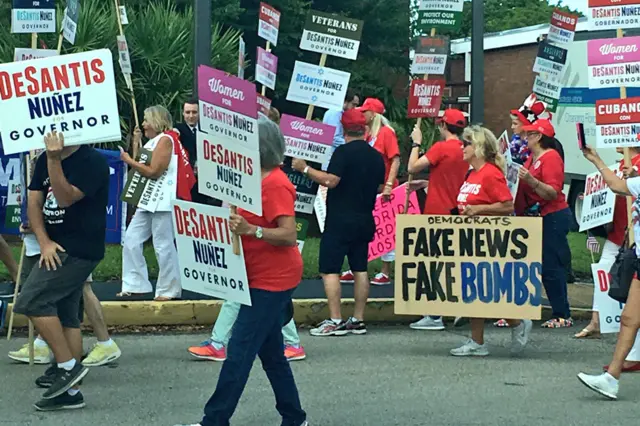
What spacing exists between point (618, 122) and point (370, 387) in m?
3.13

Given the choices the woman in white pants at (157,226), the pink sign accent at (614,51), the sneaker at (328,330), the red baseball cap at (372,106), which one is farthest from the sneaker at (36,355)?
the pink sign accent at (614,51)

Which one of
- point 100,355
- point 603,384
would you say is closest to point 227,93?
point 100,355

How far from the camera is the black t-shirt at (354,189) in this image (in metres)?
10.3

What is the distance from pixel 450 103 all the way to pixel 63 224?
1996 centimetres

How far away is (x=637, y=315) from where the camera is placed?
7883mm

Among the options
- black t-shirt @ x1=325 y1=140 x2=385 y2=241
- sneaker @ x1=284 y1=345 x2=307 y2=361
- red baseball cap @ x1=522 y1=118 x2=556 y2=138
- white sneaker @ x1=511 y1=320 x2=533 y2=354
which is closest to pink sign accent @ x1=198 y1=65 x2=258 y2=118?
sneaker @ x1=284 y1=345 x2=307 y2=361

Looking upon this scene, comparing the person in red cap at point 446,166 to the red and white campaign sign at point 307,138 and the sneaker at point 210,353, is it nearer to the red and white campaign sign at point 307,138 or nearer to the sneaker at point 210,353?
the red and white campaign sign at point 307,138

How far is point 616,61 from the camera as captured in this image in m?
9.95

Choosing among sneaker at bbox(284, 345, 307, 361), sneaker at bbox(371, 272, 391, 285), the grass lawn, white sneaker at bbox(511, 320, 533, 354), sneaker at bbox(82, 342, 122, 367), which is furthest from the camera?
sneaker at bbox(371, 272, 391, 285)

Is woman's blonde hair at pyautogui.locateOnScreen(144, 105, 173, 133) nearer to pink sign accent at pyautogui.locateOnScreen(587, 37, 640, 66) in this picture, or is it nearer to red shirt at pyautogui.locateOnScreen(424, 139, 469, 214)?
red shirt at pyautogui.locateOnScreen(424, 139, 469, 214)

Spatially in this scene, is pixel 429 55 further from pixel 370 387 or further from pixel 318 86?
pixel 370 387

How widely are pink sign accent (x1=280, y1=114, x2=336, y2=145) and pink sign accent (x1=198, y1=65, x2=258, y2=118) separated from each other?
499cm

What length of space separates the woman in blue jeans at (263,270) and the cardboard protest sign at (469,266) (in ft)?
10.7

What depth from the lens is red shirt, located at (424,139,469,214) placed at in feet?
34.7
